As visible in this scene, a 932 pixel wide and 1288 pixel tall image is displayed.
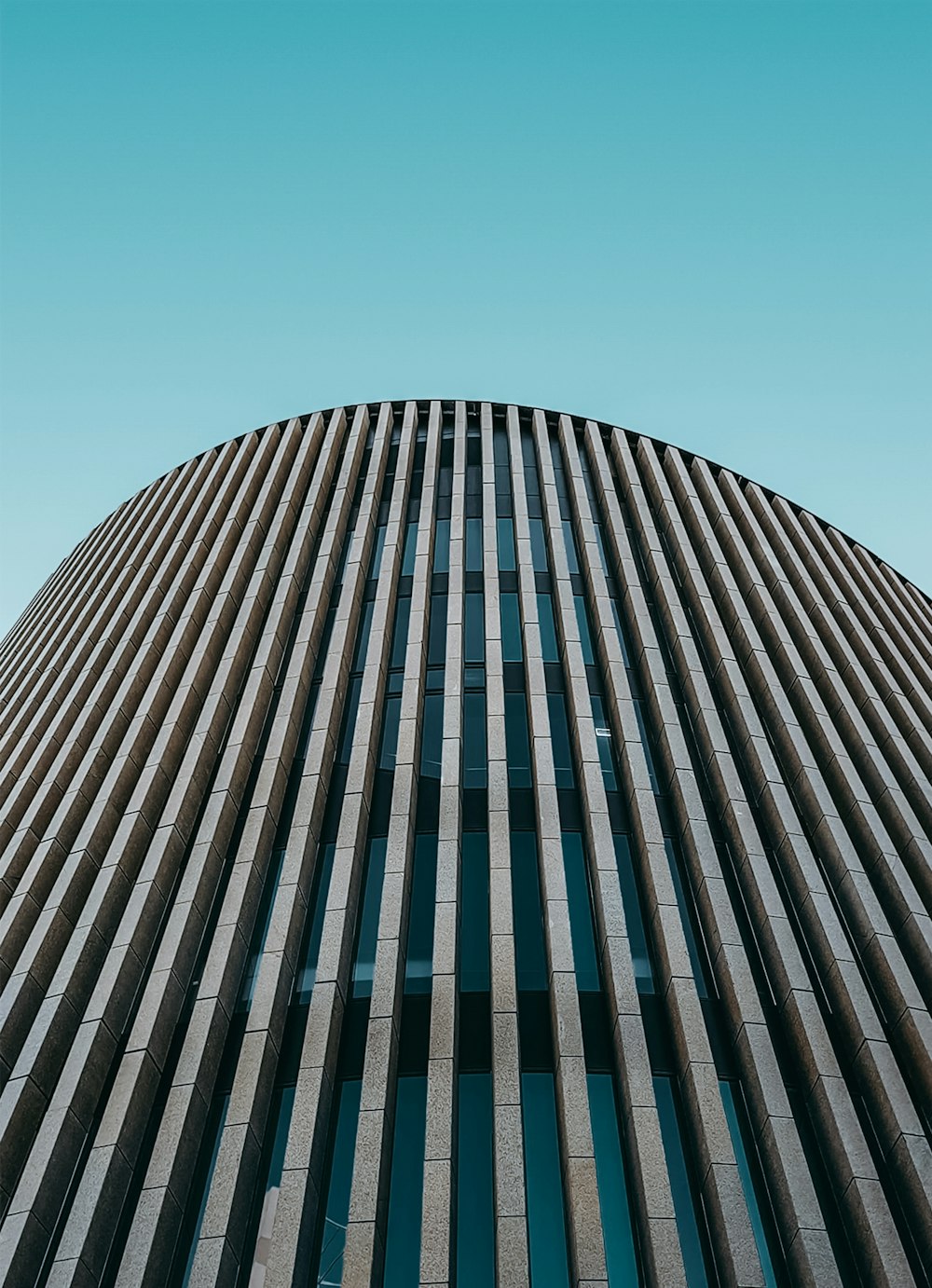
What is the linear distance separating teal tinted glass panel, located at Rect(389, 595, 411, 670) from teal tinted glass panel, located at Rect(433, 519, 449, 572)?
139 cm

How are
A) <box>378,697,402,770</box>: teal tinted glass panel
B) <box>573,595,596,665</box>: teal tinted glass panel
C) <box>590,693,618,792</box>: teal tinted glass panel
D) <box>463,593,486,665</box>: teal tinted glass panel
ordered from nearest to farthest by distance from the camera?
<box>590,693,618,792</box>: teal tinted glass panel → <box>378,697,402,770</box>: teal tinted glass panel → <box>573,595,596,665</box>: teal tinted glass panel → <box>463,593,486,665</box>: teal tinted glass panel

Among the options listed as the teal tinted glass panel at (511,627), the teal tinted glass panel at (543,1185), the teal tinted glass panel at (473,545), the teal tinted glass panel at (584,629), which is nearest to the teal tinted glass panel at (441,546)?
the teal tinted glass panel at (473,545)

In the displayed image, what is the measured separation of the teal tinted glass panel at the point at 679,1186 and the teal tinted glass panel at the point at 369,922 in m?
4.76

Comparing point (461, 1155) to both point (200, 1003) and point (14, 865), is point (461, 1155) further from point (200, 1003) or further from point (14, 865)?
point (14, 865)

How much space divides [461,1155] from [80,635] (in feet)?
56.0

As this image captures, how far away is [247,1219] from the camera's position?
13336 millimetres

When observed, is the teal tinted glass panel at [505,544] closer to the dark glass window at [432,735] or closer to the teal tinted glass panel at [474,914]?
the dark glass window at [432,735]

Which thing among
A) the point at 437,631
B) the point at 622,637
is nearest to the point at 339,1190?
the point at 437,631

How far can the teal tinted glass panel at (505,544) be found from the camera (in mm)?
24594

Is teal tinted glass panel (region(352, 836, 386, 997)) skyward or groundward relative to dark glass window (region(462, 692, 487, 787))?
groundward

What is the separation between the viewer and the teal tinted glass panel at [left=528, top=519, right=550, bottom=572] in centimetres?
2455

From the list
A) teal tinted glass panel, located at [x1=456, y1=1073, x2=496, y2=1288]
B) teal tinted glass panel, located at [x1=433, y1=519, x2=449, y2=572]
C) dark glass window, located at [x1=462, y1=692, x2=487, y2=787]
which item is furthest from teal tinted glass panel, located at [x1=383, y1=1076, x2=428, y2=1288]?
teal tinted glass panel, located at [x1=433, y1=519, x2=449, y2=572]

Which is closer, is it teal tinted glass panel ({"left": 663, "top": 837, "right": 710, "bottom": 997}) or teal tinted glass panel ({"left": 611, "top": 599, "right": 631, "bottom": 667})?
teal tinted glass panel ({"left": 663, "top": 837, "right": 710, "bottom": 997})

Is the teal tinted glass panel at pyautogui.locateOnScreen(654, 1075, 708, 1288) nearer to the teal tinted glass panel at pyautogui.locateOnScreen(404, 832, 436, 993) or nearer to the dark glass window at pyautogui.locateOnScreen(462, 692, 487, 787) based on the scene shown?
the teal tinted glass panel at pyautogui.locateOnScreen(404, 832, 436, 993)
